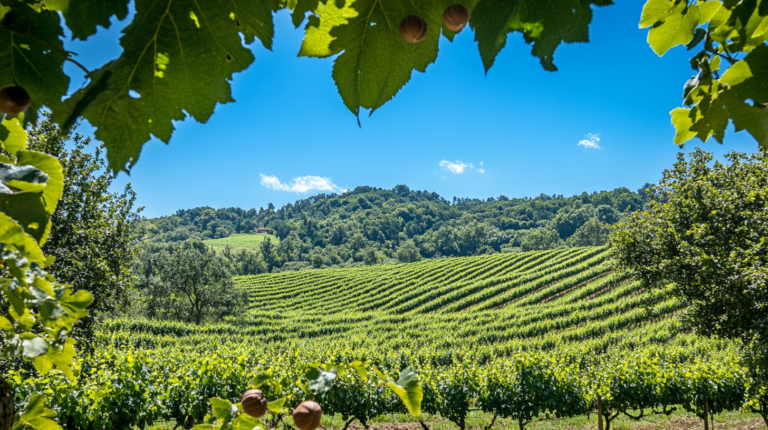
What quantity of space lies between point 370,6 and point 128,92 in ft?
0.91

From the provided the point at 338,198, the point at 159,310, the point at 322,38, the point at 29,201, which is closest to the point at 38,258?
the point at 29,201

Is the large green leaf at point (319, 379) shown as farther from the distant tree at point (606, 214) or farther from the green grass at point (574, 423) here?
the distant tree at point (606, 214)

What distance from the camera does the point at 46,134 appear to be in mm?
8547

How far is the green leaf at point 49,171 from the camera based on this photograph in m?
0.61

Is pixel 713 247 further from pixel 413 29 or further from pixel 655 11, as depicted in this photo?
pixel 413 29

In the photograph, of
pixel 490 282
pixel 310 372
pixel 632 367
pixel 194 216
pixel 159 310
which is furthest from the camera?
pixel 194 216

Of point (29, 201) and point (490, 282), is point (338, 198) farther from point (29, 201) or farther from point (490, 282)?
point (29, 201)

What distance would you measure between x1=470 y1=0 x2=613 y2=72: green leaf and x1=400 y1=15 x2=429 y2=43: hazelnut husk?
0.19ft

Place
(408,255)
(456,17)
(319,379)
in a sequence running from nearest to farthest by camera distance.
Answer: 1. (456,17)
2. (319,379)
3. (408,255)

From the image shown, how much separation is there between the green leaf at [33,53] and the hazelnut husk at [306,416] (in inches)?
22.1

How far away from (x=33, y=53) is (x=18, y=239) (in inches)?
11.9

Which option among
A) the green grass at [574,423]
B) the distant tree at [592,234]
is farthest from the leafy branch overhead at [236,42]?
the distant tree at [592,234]

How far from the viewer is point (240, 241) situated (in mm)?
85438

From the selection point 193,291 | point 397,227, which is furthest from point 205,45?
point 397,227
